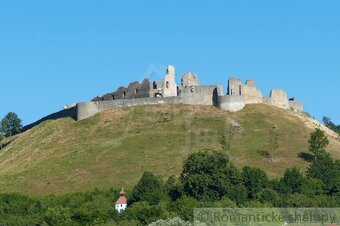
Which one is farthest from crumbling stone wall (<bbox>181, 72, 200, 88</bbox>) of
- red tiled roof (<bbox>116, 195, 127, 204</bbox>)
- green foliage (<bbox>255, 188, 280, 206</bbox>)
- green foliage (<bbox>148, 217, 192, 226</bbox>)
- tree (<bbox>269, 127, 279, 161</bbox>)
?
green foliage (<bbox>148, 217, 192, 226</bbox>)

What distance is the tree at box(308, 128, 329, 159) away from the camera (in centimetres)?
12150

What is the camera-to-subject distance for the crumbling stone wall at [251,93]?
139625mm

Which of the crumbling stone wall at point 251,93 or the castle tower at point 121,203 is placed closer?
the castle tower at point 121,203

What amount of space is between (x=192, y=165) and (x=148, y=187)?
6111 millimetres

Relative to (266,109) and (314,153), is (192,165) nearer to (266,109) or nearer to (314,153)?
(314,153)

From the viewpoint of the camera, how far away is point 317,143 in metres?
123

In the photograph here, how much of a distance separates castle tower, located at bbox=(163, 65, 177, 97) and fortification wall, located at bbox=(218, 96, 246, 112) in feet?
28.3

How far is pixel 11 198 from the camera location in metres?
108

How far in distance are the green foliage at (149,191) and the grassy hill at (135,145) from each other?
1045 cm

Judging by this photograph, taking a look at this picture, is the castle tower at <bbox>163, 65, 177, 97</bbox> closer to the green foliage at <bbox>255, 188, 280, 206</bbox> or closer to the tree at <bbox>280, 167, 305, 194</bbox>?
the tree at <bbox>280, 167, 305, 194</bbox>

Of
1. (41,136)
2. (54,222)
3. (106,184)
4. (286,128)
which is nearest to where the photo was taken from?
(54,222)

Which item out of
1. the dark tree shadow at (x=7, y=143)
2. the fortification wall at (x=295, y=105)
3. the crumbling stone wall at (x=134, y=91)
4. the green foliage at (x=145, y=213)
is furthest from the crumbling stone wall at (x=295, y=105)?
the green foliage at (x=145, y=213)

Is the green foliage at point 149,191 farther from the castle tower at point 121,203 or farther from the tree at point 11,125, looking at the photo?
the tree at point 11,125

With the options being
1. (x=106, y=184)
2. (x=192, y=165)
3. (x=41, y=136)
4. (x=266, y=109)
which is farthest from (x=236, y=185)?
(x=41, y=136)
